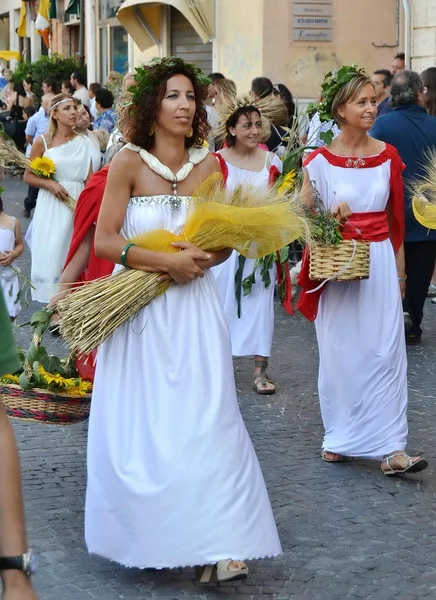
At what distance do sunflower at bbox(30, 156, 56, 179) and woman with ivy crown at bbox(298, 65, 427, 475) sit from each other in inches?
167

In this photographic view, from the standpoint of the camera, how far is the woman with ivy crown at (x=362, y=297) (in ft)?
21.3

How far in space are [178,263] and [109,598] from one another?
1.29 m

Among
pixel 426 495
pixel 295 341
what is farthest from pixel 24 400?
pixel 295 341

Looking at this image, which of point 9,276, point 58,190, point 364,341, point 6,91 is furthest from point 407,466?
point 6,91

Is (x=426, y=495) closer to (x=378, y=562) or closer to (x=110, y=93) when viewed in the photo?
(x=378, y=562)

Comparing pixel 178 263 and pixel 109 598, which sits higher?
pixel 178 263

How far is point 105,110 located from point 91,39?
15.4 metres

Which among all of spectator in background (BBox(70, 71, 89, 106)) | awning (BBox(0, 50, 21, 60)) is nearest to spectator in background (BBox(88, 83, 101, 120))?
spectator in background (BBox(70, 71, 89, 106))

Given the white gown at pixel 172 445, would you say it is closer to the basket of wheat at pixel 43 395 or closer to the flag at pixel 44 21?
the basket of wheat at pixel 43 395

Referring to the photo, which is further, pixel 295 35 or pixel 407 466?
pixel 295 35

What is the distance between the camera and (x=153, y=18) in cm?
2528

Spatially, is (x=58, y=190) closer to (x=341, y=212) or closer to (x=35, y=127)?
(x=341, y=212)

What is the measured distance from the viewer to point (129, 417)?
495 cm

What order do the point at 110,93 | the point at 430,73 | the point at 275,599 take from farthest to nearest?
the point at 110,93
the point at 430,73
the point at 275,599
